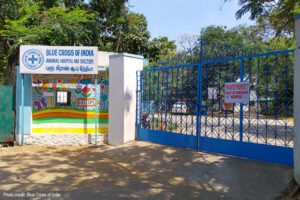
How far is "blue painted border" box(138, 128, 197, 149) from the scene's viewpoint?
7.76 metres

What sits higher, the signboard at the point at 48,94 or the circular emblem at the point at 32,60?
the circular emblem at the point at 32,60

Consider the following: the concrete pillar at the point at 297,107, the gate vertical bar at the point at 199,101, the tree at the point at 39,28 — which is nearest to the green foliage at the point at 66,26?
the tree at the point at 39,28

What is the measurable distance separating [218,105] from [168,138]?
1.66 m

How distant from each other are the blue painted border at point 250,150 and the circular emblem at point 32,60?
501 centimetres

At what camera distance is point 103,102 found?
384 inches

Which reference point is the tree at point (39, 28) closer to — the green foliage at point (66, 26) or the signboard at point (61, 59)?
the green foliage at point (66, 26)

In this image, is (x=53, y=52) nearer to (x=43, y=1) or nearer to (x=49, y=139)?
(x=49, y=139)

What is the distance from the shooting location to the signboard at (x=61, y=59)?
9.34 metres

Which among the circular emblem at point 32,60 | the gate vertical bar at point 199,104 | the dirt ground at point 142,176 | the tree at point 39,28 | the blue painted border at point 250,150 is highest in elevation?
the tree at point 39,28

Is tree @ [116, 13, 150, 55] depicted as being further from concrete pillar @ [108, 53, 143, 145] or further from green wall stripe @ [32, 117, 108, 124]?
green wall stripe @ [32, 117, 108, 124]

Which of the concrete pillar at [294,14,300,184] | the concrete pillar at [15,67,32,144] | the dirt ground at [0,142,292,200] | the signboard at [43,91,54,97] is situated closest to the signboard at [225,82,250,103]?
the dirt ground at [0,142,292,200]

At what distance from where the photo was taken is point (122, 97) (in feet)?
29.8

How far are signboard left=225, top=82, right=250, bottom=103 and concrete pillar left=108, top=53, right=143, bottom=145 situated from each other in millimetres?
3139

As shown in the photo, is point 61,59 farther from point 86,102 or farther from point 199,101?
point 199,101
